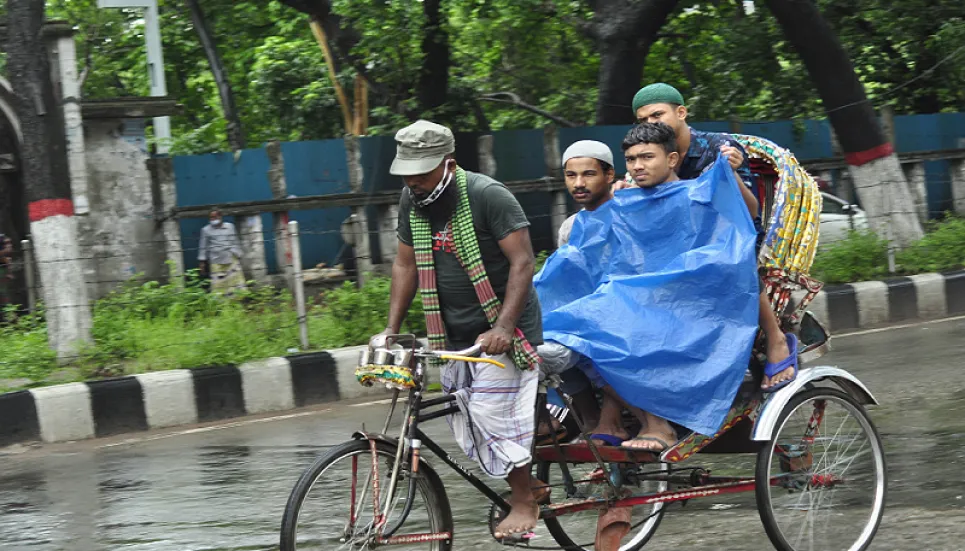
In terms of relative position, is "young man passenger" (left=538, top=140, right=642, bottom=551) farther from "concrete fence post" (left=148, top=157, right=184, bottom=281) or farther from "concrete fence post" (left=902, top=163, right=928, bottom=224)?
"concrete fence post" (left=902, top=163, right=928, bottom=224)

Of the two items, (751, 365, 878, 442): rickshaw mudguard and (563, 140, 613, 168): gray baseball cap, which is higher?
(563, 140, 613, 168): gray baseball cap

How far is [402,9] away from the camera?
1464cm

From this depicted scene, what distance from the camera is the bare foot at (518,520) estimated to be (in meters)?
4.18

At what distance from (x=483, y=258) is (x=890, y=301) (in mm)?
9038

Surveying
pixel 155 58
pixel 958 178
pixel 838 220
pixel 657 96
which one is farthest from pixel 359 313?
pixel 958 178

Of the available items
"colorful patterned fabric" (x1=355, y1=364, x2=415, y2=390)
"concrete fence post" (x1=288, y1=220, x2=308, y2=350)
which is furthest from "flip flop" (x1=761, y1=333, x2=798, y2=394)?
"concrete fence post" (x1=288, y1=220, x2=308, y2=350)

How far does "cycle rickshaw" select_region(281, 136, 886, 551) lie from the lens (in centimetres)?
397

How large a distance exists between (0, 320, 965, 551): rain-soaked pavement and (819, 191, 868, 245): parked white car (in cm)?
445

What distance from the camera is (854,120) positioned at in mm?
13961

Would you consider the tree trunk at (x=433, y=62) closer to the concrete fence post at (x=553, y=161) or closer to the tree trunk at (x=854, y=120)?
the concrete fence post at (x=553, y=161)

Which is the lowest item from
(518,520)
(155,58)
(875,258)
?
(518,520)

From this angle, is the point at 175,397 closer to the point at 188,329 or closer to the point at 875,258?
the point at 188,329

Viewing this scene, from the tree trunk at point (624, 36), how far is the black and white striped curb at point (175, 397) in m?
5.79

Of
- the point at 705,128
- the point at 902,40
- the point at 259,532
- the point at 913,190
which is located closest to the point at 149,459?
the point at 259,532
